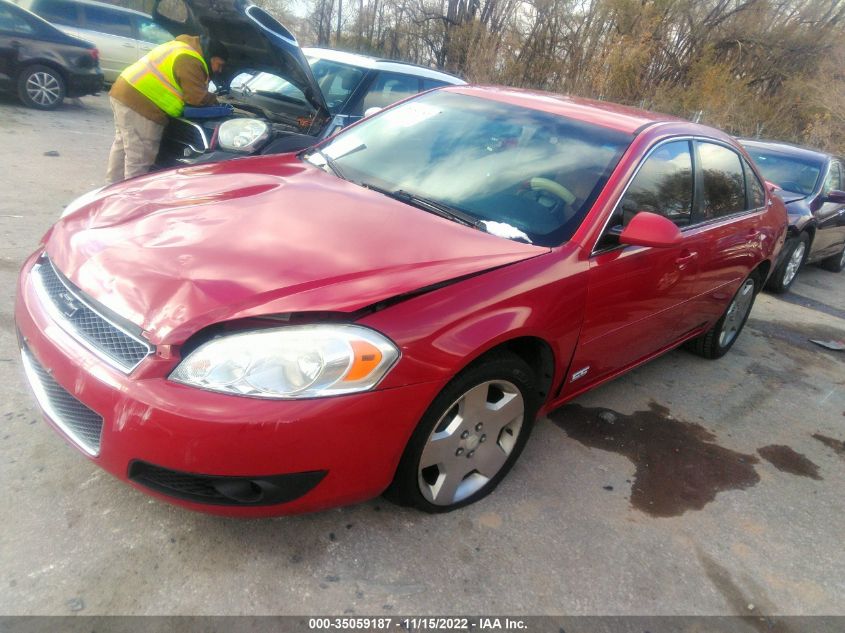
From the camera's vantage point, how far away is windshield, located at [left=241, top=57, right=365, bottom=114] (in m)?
6.47

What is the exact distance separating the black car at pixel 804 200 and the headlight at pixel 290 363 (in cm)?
611

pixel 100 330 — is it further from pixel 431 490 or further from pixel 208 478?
pixel 431 490

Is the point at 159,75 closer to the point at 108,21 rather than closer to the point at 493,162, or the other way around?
the point at 493,162

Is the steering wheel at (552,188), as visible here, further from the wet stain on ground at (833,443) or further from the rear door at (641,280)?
the wet stain on ground at (833,443)

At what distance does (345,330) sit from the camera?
198cm

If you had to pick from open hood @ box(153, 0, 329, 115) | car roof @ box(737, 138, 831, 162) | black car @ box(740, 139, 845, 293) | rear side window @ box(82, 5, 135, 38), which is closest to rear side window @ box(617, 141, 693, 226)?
open hood @ box(153, 0, 329, 115)

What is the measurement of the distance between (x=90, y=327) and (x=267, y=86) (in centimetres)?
518

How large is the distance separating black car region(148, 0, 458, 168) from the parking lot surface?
211 cm

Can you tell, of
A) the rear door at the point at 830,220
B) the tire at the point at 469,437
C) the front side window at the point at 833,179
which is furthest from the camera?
the front side window at the point at 833,179

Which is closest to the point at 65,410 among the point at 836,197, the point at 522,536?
the point at 522,536

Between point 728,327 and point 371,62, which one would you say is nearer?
point 728,327

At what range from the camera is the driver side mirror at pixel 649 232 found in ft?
8.80

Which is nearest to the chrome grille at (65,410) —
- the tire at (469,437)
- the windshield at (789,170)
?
the tire at (469,437)

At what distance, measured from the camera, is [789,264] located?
270 inches
